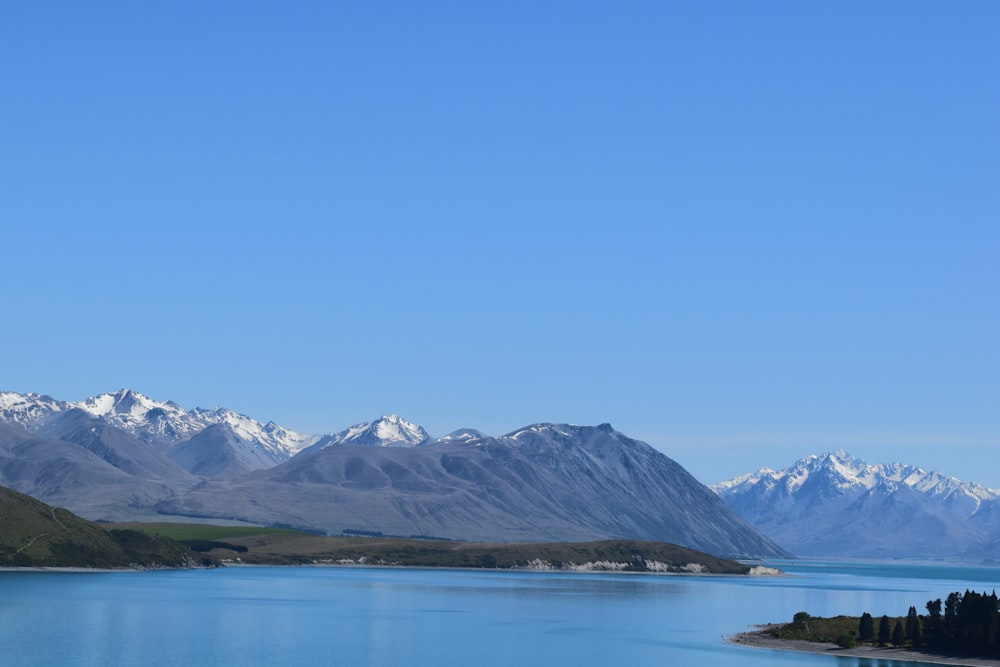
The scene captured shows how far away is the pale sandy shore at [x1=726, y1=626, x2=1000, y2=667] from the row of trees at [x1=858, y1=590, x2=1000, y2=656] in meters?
2.61

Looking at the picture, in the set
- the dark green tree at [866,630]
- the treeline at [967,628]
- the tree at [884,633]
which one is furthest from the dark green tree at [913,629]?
the dark green tree at [866,630]

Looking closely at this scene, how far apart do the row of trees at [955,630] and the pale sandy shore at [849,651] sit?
2.61 meters

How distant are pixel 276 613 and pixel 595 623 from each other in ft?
151

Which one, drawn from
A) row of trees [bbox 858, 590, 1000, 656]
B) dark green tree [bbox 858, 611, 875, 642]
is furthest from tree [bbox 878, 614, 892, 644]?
dark green tree [bbox 858, 611, 875, 642]

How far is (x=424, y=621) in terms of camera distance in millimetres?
187250

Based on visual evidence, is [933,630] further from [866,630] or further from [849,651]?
[849,651]

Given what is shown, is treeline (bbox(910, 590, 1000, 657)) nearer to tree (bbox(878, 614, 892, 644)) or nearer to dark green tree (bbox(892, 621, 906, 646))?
dark green tree (bbox(892, 621, 906, 646))

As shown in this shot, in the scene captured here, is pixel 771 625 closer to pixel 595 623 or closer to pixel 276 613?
pixel 595 623

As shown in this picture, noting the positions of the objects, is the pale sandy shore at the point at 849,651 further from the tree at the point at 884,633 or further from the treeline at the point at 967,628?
the treeline at the point at 967,628

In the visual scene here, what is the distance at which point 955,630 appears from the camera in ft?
506

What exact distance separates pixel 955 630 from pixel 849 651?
39.9 feet

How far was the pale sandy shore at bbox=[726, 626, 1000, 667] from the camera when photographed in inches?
5748

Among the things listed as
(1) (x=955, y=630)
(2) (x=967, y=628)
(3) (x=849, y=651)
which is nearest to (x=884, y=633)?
(3) (x=849, y=651)

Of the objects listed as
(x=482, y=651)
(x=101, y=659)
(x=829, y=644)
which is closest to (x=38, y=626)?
(x=101, y=659)
